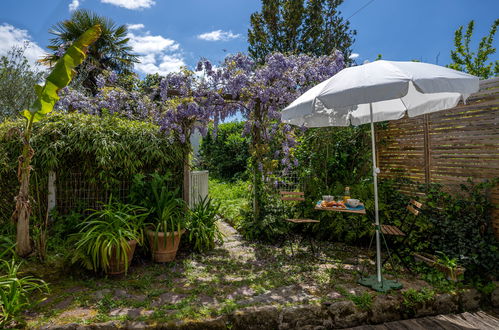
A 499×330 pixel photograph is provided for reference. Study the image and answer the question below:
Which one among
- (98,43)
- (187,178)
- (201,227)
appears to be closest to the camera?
(201,227)

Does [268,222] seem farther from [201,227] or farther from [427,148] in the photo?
[427,148]

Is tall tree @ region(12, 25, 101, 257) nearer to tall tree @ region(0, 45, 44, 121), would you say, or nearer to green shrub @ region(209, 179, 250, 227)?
green shrub @ region(209, 179, 250, 227)

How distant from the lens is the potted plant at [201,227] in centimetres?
467

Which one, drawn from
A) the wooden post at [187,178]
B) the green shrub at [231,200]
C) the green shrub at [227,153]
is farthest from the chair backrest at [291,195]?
the green shrub at [227,153]

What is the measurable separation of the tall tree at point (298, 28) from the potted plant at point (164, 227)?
40.3 ft

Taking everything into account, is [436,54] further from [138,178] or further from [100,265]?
[100,265]

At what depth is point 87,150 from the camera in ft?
13.9

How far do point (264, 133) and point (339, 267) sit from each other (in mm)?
2727

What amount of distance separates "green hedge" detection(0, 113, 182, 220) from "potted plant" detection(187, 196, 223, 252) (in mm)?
886

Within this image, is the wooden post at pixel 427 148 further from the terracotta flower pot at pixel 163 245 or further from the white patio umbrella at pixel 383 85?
the terracotta flower pot at pixel 163 245

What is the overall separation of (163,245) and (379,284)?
9.46ft

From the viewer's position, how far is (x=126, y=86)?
702cm

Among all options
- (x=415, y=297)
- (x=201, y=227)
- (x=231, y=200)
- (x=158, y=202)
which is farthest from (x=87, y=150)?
(x=415, y=297)

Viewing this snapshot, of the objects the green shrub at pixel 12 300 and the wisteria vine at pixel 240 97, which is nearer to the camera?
the green shrub at pixel 12 300
